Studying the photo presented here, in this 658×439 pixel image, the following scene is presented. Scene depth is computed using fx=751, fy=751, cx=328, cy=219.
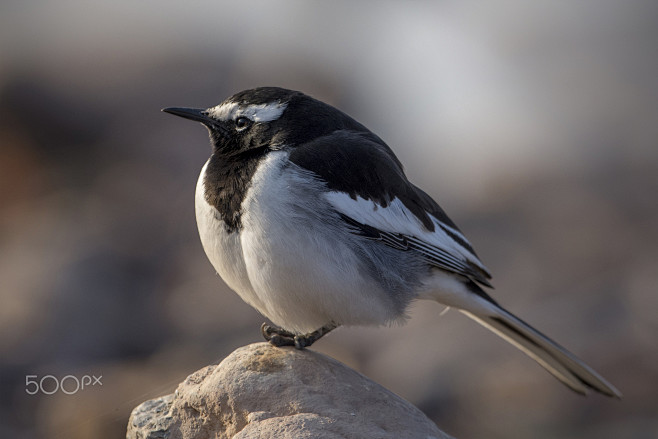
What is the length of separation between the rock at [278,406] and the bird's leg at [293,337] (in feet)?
0.38

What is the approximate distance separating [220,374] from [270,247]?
2.68 ft

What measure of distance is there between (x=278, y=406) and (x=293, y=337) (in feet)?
2.31

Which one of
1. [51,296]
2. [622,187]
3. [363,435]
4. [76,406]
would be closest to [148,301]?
[51,296]

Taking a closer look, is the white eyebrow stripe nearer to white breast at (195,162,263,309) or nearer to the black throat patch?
the black throat patch

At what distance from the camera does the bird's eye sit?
4.94m

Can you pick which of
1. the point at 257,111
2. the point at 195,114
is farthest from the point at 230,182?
the point at 195,114

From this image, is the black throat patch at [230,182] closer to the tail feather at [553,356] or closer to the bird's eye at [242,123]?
the bird's eye at [242,123]

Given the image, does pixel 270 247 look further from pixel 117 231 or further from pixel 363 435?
pixel 117 231

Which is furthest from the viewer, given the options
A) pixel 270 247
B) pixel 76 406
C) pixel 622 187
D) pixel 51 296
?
pixel 622 187

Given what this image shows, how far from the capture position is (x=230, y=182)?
4.75 metres

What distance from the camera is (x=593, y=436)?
27.3ft

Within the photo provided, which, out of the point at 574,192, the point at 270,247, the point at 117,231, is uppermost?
the point at 270,247

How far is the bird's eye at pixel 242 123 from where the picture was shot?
16.2 ft

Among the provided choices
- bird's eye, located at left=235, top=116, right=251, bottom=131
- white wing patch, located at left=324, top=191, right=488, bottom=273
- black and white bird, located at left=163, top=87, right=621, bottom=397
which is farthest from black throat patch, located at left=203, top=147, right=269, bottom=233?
white wing patch, located at left=324, top=191, right=488, bottom=273
